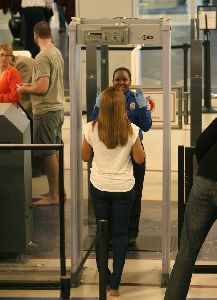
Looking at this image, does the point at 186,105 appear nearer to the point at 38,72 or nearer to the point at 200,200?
the point at 38,72

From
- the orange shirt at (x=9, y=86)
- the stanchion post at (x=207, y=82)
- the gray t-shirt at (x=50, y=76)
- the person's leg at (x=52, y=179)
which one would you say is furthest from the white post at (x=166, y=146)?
the stanchion post at (x=207, y=82)

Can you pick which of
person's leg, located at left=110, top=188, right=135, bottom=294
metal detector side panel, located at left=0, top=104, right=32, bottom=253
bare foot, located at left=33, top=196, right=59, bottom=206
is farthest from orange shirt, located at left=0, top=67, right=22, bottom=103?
person's leg, located at left=110, top=188, right=135, bottom=294

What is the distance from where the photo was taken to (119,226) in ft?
25.0

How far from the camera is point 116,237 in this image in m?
7.66

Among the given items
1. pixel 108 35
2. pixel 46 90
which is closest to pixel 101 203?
pixel 108 35

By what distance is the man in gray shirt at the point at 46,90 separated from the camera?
10117 millimetres

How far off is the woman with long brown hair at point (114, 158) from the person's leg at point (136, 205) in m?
0.94

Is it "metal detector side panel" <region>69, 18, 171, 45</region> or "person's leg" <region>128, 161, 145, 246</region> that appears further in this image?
"person's leg" <region>128, 161, 145, 246</region>

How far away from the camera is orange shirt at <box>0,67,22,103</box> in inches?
417

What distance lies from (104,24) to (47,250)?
2.10 metres

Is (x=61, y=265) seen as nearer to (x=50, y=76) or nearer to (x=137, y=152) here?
(x=137, y=152)

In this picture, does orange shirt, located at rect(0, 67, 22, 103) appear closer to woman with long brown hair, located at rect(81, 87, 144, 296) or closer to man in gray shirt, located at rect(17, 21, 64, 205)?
man in gray shirt, located at rect(17, 21, 64, 205)

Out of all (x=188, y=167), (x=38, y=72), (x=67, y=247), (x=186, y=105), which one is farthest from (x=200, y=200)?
(x=186, y=105)

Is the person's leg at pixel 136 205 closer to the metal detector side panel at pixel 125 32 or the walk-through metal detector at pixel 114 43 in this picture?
the walk-through metal detector at pixel 114 43
